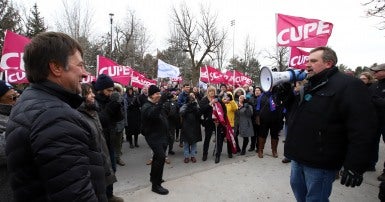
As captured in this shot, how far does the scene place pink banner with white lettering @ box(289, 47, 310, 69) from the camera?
20.7 ft

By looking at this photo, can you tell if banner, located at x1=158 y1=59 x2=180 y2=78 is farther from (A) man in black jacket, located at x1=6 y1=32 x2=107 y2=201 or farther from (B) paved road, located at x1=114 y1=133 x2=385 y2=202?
(A) man in black jacket, located at x1=6 y1=32 x2=107 y2=201

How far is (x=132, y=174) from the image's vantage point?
6289 millimetres

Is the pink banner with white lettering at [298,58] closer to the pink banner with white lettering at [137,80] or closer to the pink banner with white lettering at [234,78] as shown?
the pink banner with white lettering at [137,80]

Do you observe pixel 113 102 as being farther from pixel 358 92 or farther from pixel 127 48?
pixel 127 48

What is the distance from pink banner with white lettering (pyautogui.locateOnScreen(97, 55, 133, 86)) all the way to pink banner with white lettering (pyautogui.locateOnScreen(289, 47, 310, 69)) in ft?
16.6

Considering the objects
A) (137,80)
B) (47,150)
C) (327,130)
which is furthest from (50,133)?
(137,80)

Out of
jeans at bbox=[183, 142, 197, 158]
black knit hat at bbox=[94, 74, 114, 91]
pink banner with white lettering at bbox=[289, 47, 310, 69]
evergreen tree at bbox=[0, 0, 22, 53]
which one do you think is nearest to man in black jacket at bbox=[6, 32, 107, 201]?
black knit hat at bbox=[94, 74, 114, 91]

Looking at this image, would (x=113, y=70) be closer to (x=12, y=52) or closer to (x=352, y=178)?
(x=12, y=52)

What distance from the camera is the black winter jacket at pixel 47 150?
1.24 meters

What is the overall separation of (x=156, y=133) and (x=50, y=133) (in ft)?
13.4

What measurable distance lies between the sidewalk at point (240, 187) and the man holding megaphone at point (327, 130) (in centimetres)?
176

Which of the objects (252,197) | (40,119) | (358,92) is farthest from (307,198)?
(40,119)

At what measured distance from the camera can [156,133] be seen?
17.3 feet

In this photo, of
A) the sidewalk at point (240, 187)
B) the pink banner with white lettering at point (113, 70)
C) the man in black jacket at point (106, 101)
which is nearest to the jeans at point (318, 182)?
the sidewalk at point (240, 187)
